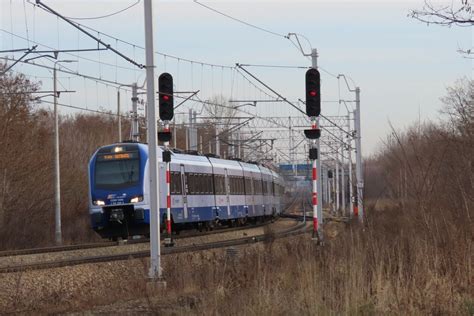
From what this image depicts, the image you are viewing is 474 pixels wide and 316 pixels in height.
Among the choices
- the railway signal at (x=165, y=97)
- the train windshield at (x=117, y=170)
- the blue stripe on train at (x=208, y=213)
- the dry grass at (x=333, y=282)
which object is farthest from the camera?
the blue stripe on train at (x=208, y=213)

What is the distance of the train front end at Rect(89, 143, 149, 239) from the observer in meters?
30.1

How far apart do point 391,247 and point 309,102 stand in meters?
12.3

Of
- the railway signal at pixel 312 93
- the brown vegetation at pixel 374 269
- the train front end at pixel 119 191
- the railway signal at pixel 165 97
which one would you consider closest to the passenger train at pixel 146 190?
the train front end at pixel 119 191

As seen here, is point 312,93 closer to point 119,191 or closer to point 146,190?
point 146,190

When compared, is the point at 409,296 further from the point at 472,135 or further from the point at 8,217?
the point at 8,217

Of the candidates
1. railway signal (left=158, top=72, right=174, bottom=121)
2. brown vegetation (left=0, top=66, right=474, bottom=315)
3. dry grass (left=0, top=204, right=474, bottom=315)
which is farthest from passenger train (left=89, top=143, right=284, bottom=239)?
dry grass (left=0, top=204, right=474, bottom=315)

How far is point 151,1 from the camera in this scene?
17516 mm

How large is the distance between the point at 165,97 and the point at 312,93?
5245 millimetres

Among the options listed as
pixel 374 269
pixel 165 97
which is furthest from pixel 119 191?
pixel 374 269

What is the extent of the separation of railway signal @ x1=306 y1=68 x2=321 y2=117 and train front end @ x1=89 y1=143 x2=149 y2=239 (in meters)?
7.50

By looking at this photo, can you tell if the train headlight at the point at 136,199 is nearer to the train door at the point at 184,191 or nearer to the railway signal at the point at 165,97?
the train door at the point at 184,191

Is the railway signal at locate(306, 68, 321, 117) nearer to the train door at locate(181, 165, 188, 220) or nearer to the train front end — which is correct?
the train front end

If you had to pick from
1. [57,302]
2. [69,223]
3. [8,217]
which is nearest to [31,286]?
[57,302]

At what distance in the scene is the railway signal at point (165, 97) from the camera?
2183 cm
